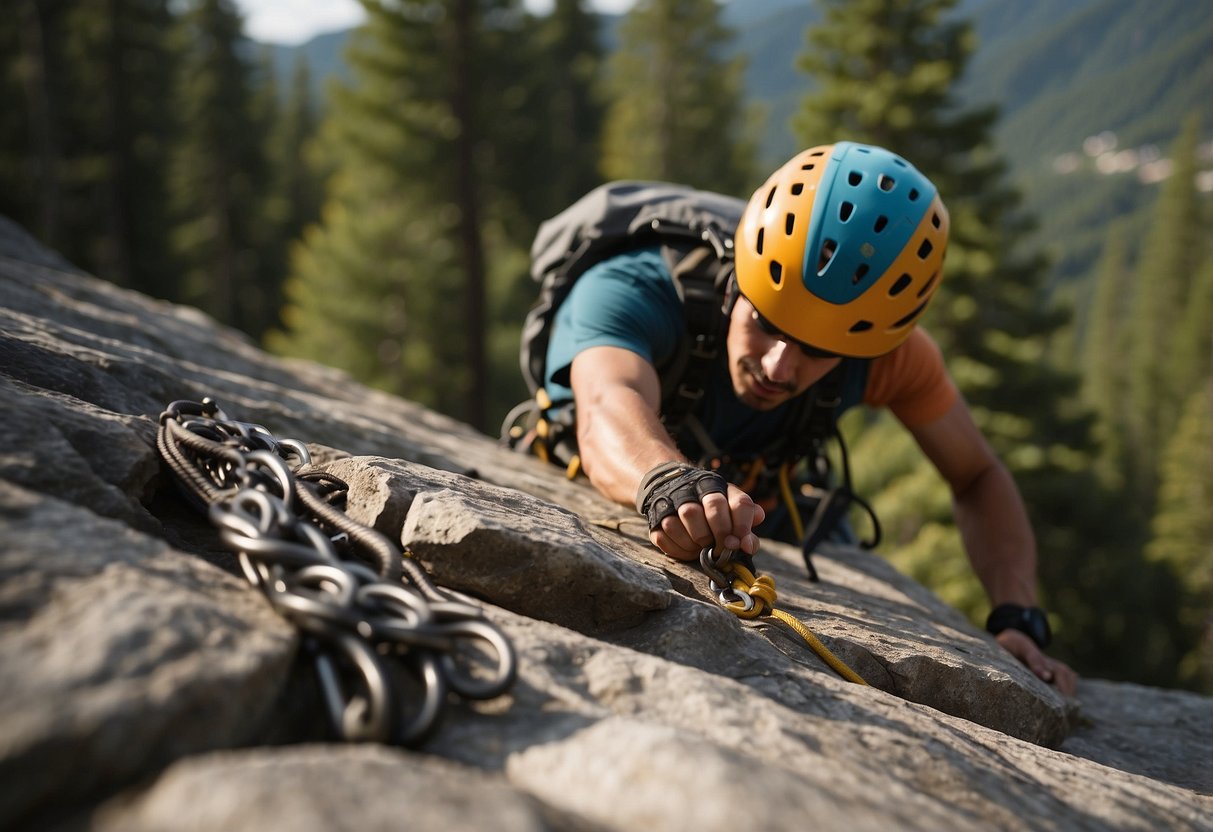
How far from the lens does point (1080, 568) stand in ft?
76.0

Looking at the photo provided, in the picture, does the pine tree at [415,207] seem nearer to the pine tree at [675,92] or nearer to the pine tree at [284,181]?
the pine tree at [675,92]

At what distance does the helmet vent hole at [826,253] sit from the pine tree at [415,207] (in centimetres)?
1653

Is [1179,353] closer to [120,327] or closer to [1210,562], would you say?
[1210,562]

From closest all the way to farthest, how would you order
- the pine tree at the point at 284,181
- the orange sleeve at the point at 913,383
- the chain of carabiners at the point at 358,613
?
the chain of carabiners at the point at 358,613, the orange sleeve at the point at 913,383, the pine tree at the point at 284,181

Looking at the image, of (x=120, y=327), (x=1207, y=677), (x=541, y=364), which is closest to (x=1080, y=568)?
(x=1207, y=677)

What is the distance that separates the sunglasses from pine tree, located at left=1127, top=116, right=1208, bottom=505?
54640mm

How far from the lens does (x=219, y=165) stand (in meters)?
33.7

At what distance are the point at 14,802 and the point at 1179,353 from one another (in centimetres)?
6380

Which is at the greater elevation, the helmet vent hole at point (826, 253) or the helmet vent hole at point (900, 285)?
the helmet vent hole at point (826, 253)

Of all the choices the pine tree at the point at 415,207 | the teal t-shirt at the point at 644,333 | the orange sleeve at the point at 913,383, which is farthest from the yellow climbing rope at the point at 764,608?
the pine tree at the point at 415,207

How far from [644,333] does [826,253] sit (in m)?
0.83

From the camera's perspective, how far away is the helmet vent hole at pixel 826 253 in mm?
3477

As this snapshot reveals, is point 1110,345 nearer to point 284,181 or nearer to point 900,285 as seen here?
point 284,181

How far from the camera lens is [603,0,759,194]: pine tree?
30.6 meters
